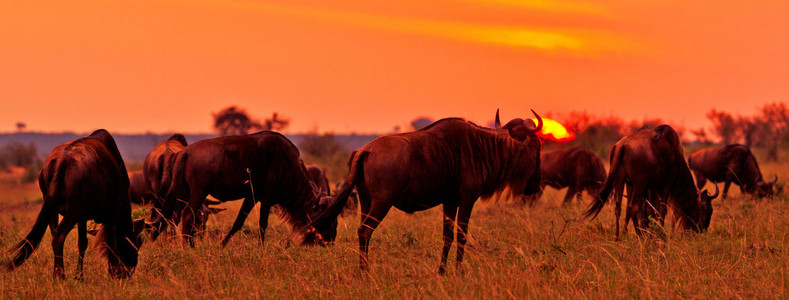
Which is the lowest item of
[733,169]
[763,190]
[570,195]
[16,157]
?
[16,157]

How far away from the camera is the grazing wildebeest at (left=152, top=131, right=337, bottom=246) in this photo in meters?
8.68

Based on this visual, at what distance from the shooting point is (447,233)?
7102 mm

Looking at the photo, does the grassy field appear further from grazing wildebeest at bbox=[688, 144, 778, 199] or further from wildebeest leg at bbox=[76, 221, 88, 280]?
grazing wildebeest at bbox=[688, 144, 778, 199]

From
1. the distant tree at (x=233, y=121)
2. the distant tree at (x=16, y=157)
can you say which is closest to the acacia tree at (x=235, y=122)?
the distant tree at (x=233, y=121)

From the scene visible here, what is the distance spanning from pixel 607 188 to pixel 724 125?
63.3 meters

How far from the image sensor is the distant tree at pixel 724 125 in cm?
6512

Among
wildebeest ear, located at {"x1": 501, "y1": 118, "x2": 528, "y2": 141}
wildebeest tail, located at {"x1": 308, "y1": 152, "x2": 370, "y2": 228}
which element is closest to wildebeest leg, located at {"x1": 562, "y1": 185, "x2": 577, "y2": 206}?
wildebeest ear, located at {"x1": 501, "y1": 118, "x2": 528, "y2": 141}

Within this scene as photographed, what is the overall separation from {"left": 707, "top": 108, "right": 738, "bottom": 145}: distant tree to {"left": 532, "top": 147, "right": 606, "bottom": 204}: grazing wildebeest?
5177cm

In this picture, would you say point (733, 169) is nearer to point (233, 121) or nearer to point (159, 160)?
point (159, 160)

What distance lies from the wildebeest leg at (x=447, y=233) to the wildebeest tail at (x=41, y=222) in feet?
11.6

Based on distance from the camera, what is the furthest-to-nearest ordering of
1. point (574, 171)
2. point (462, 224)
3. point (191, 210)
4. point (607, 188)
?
point (574, 171)
point (607, 188)
point (191, 210)
point (462, 224)

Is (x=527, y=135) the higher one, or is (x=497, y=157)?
(x=527, y=135)

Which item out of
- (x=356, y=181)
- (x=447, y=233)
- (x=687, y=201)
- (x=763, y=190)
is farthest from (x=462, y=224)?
(x=763, y=190)

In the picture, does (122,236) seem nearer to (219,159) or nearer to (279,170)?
(219,159)
